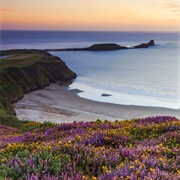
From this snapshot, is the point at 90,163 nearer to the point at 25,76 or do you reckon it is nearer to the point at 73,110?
the point at 73,110

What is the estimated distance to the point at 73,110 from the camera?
5291 centimetres

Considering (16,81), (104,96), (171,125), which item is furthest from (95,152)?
(16,81)

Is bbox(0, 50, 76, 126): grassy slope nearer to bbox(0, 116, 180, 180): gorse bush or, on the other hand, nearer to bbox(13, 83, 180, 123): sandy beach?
bbox(13, 83, 180, 123): sandy beach

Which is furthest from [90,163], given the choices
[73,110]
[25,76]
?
[25,76]

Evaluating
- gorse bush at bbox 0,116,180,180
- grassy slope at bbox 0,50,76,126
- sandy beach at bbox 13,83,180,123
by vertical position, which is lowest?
sandy beach at bbox 13,83,180,123

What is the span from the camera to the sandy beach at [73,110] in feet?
157

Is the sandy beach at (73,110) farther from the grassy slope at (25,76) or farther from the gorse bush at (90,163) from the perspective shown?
the gorse bush at (90,163)

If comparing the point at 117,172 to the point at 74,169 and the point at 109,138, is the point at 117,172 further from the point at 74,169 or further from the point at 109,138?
the point at 109,138

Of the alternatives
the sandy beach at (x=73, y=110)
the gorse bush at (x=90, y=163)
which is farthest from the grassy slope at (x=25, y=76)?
the gorse bush at (x=90, y=163)

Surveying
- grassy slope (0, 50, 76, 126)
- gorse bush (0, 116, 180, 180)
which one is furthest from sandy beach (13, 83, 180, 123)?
gorse bush (0, 116, 180, 180)

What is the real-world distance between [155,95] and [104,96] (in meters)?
11.4

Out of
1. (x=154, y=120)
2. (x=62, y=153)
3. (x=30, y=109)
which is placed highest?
(x=62, y=153)

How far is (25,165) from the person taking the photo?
6.03 metres

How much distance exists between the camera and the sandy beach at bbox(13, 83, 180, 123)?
47875 millimetres
